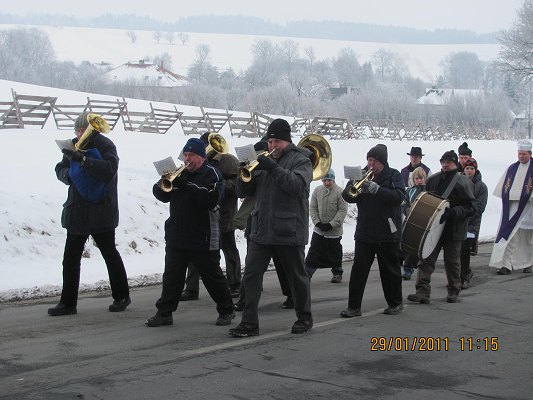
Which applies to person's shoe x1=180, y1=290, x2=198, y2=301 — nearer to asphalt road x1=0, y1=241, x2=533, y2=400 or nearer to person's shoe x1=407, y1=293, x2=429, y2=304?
asphalt road x1=0, y1=241, x2=533, y2=400

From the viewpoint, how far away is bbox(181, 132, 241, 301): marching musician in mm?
11047

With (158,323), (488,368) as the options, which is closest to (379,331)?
(488,368)

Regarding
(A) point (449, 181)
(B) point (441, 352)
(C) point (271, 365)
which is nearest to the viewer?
(C) point (271, 365)

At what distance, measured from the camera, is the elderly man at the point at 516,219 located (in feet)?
46.3

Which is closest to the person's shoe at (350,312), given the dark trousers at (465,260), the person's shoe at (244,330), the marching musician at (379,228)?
the marching musician at (379,228)

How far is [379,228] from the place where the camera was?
32.2ft

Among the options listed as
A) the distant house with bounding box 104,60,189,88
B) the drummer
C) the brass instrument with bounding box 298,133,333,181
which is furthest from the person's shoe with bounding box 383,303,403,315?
the distant house with bounding box 104,60,189,88

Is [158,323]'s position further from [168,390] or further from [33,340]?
[168,390]

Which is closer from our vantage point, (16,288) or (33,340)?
(33,340)

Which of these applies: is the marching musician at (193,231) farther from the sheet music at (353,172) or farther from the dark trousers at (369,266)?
the dark trousers at (369,266)

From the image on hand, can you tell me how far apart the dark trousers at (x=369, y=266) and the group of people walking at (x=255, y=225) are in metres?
0.01

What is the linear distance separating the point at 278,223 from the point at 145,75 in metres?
135

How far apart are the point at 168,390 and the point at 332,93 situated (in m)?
139

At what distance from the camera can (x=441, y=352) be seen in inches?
326
